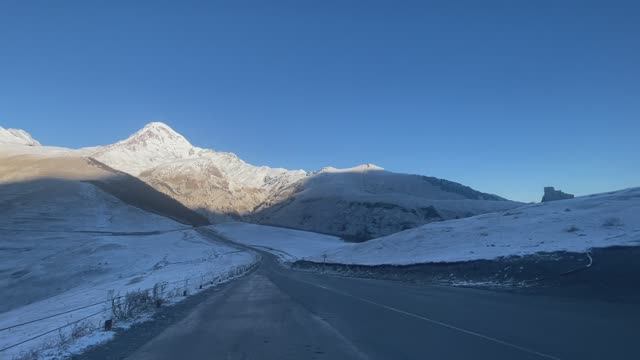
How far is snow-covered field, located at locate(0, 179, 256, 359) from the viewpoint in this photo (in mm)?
34719

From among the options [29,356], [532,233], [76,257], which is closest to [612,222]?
[532,233]

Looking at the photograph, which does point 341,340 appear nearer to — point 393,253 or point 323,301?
point 323,301

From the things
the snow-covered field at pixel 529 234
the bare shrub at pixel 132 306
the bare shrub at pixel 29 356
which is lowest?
the bare shrub at pixel 29 356

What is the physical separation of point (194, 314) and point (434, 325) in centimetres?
940

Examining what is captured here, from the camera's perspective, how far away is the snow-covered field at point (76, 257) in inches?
1367

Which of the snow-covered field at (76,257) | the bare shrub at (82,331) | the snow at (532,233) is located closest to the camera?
the bare shrub at (82,331)

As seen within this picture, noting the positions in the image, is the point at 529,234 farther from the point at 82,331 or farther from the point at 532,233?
the point at 82,331

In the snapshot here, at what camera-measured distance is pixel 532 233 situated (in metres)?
43.2

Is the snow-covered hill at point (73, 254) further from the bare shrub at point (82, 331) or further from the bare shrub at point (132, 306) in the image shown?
the bare shrub at point (132, 306)

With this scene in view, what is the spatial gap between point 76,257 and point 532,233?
6555 cm

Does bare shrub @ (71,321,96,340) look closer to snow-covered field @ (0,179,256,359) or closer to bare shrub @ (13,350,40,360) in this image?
snow-covered field @ (0,179,256,359)

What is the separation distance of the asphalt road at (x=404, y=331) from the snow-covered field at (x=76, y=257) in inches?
123

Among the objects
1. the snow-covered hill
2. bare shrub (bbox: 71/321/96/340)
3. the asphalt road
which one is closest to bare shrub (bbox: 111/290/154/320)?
the snow-covered hill

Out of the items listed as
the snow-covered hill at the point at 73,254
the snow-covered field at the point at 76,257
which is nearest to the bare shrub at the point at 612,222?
the snow-covered field at the point at 76,257
